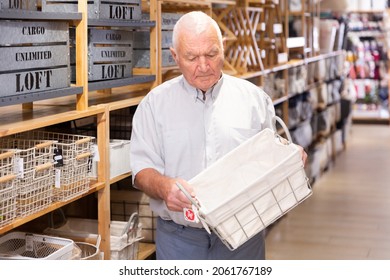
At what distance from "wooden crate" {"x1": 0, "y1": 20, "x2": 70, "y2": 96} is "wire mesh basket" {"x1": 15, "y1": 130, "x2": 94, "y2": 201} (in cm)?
29

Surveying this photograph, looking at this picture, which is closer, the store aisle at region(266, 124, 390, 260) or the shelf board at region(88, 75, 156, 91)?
the shelf board at region(88, 75, 156, 91)

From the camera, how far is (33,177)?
10.2 feet

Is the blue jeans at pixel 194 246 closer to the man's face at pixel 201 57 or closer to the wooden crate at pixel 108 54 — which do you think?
the man's face at pixel 201 57

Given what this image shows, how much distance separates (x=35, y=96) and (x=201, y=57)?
72 cm

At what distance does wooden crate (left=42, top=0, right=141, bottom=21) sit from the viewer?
3.56m

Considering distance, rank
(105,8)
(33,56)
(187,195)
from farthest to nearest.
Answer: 1. (105,8)
2. (33,56)
3. (187,195)

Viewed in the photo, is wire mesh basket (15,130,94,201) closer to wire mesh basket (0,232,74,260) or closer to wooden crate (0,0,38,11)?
wire mesh basket (0,232,74,260)

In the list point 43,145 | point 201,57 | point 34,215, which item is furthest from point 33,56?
point 201,57

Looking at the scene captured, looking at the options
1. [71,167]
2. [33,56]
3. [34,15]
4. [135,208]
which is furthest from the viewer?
[135,208]

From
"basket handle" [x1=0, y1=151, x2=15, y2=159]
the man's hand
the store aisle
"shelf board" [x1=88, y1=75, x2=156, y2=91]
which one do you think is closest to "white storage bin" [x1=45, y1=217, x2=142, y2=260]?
"shelf board" [x1=88, y1=75, x2=156, y2=91]

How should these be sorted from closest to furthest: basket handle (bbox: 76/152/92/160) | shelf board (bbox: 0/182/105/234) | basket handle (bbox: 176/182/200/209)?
basket handle (bbox: 176/182/200/209), shelf board (bbox: 0/182/105/234), basket handle (bbox: 76/152/92/160)

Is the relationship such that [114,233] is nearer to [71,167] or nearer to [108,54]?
[71,167]

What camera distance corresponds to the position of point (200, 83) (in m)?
2.84

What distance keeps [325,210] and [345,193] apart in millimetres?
791
